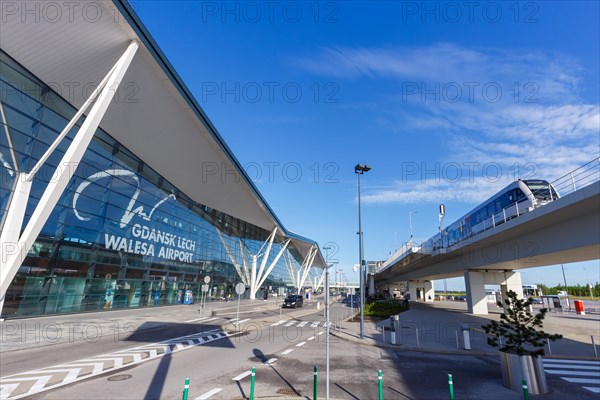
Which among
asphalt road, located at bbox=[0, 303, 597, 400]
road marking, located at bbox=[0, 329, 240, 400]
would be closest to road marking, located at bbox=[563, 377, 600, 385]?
asphalt road, located at bbox=[0, 303, 597, 400]

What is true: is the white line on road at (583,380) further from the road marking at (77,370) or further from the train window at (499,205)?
the train window at (499,205)

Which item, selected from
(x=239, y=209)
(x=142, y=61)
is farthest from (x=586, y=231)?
(x=239, y=209)

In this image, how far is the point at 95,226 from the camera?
27.7 meters

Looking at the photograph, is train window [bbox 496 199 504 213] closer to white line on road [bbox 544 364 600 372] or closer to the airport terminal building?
white line on road [bbox 544 364 600 372]

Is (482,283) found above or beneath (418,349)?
above

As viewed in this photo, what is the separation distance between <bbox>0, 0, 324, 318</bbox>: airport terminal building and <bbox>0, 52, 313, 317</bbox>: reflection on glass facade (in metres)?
0.10

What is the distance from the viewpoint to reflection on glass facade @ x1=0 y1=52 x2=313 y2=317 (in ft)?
68.9

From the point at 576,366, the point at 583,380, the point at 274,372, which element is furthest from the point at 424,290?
the point at 274,372

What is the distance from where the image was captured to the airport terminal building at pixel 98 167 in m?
15.2

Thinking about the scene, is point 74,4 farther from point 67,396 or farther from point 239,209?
point 239,209

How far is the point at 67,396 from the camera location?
27.3ft

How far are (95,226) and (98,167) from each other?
17.0 ft

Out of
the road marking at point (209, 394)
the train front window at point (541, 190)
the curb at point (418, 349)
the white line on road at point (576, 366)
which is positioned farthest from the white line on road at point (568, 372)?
the train front window at point (541, 190)

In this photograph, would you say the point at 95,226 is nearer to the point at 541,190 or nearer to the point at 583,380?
the point at 583,380
